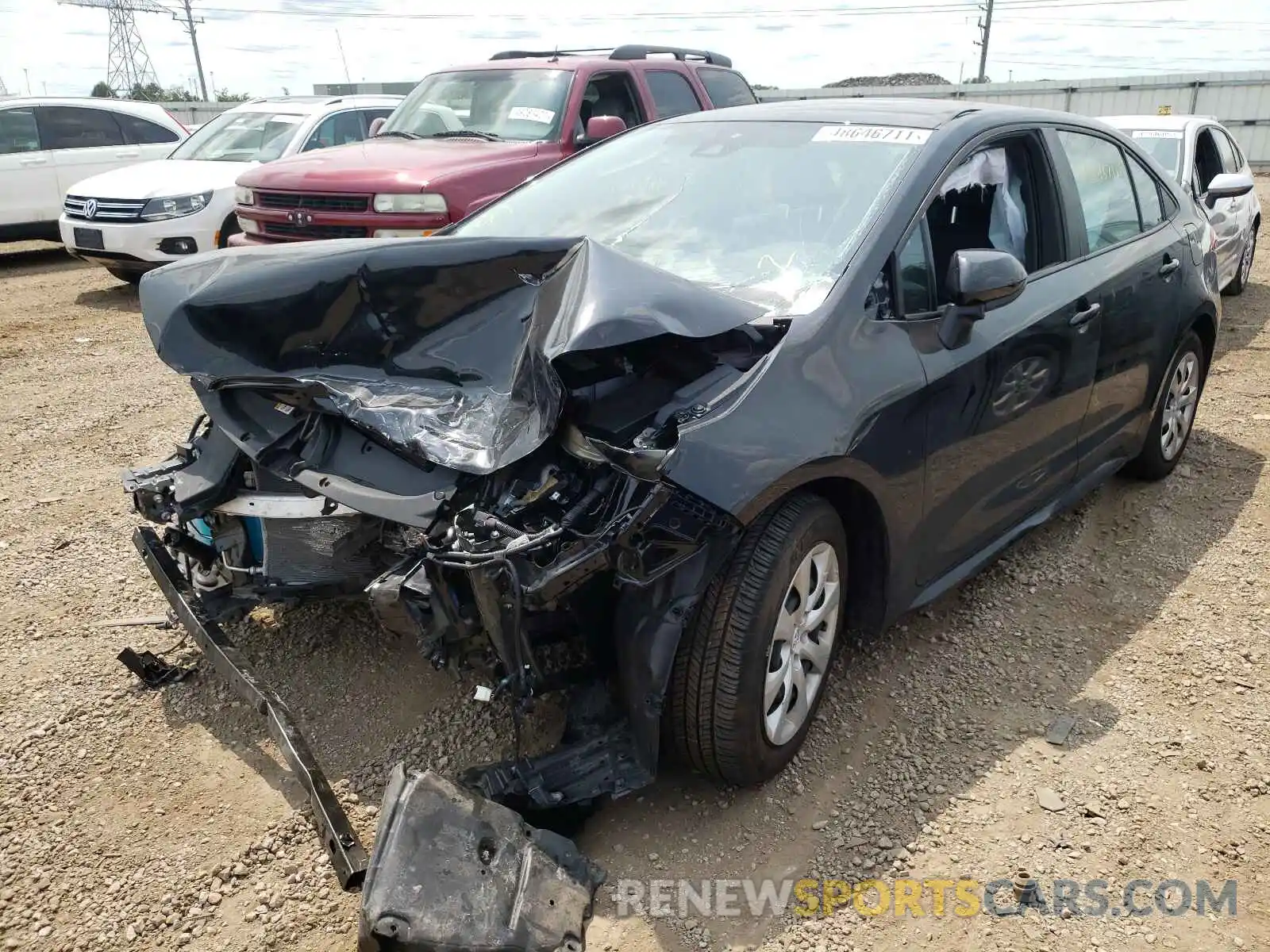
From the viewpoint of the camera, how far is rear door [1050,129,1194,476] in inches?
149

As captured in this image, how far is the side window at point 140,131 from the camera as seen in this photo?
11.6 metres

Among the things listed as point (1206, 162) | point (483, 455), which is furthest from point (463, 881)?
point (1206, 162)

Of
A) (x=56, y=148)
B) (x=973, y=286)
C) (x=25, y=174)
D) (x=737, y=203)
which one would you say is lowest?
(x=25, y=174)

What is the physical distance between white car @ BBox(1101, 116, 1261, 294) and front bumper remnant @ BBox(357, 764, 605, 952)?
669 centimetres

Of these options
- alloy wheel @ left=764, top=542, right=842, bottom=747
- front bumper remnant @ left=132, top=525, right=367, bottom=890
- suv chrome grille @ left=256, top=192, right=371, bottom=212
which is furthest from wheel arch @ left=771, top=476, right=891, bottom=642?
suv chrome grille @ left=256, top=192, right=371, bottom=212

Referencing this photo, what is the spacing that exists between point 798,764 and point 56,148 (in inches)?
468

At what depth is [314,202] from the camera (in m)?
7.04

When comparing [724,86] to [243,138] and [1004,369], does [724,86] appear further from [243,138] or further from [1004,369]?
[1004,369]

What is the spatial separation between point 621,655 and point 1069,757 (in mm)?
1445

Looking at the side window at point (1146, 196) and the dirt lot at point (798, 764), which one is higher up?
the side window at point (1146, 196)

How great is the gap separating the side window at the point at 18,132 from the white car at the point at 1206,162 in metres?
11.1

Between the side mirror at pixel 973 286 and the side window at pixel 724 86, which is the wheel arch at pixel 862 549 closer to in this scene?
the side mirror at pixel 973 286

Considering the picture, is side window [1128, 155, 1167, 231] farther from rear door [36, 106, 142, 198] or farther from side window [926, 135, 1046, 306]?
rear door [36, 106, 142, 198]

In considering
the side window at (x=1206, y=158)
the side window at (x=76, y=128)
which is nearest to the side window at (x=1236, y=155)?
the side window at (x=1206, y=158)
